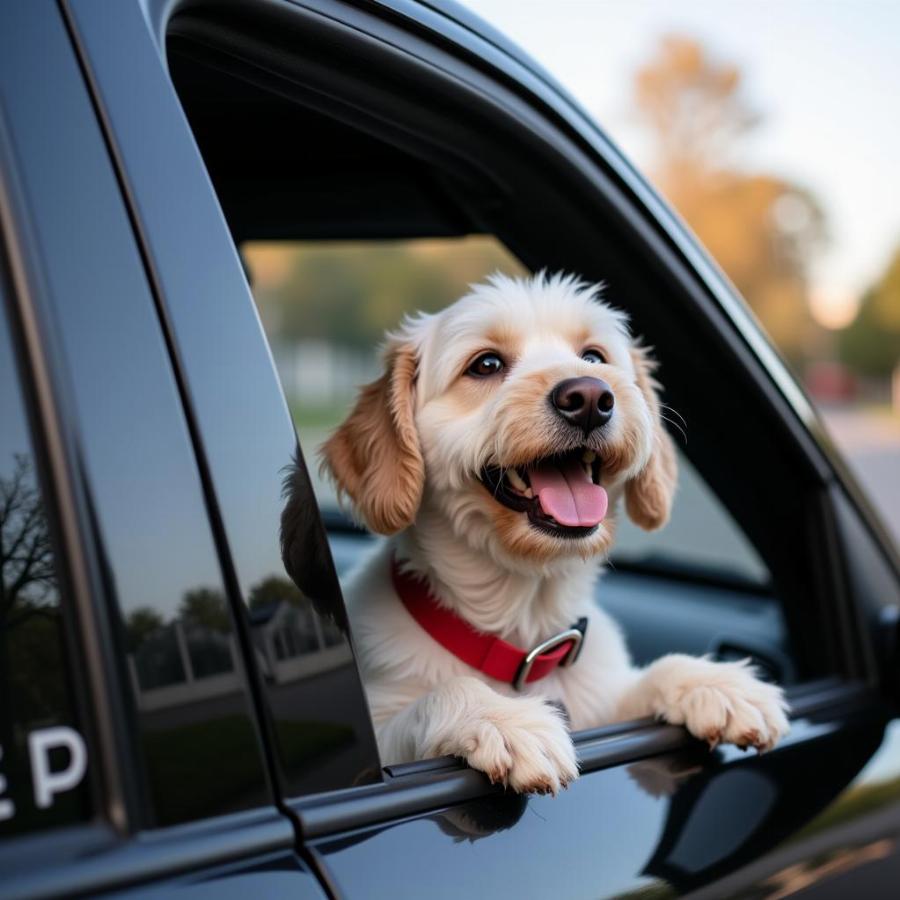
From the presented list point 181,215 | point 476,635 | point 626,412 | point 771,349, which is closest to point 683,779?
point 476,635

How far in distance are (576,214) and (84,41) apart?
1127 mm

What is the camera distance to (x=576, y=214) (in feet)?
7.09

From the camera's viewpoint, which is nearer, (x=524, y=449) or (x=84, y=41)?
(x=84, y=41)

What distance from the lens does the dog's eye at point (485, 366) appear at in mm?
2402

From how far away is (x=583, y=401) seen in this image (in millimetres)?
2061

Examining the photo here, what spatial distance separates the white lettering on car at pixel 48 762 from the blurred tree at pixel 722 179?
52366mm

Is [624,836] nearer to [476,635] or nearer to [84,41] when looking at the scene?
[476,635]

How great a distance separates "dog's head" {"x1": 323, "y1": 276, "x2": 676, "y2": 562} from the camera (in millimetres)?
2121

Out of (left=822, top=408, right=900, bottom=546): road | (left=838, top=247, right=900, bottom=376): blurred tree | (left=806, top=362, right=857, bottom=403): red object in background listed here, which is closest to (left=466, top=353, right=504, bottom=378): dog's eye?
(left=822, top=408, right=900, bottom=546): road

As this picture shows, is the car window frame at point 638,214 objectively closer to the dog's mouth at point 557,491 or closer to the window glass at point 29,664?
the dog's mouth at point 557,491

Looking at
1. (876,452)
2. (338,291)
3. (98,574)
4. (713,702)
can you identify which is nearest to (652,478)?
(713,702)

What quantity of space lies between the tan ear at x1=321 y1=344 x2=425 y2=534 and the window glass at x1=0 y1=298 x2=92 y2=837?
1136 millimetres

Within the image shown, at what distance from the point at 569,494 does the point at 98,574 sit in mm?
1204

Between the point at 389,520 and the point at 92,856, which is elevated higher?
the point at 389,520
